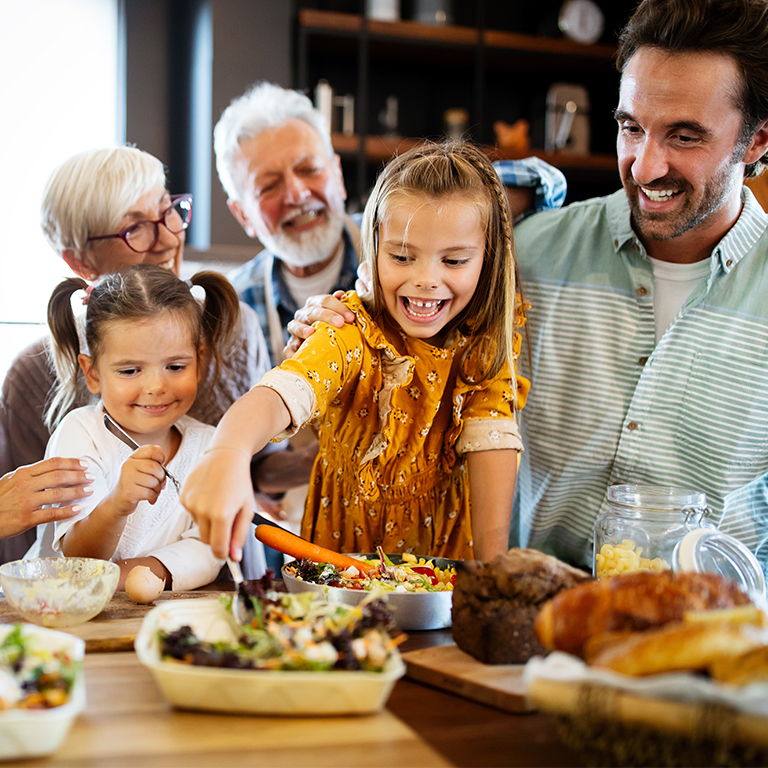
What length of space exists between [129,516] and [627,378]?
1126 millimetres

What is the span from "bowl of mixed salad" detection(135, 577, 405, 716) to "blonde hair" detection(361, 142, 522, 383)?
74cm

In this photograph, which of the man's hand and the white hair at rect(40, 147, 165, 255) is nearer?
the man's hand

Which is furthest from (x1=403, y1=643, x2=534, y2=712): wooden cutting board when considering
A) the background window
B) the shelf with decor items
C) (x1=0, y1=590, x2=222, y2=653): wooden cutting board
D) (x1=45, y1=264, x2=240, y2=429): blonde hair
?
the shelf with decor items

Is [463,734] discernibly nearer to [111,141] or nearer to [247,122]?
[247,122]

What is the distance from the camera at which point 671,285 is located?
73.7 inches

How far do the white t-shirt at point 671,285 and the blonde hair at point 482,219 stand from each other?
1.61 feet

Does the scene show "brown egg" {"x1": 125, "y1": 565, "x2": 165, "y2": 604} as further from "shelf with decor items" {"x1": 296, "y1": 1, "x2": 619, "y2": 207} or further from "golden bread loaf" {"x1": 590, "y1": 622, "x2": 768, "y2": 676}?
"shelf with decor items" {"x1": 296, "y1": 1, "x2": 619, "y2": 207}

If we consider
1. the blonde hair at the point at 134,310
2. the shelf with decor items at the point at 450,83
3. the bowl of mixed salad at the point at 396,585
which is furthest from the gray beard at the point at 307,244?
the bowl of mixed salad at the point at 396,585

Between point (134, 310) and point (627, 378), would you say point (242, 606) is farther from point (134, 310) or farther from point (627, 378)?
point (627, 378)

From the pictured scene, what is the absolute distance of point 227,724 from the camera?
787 millimetres

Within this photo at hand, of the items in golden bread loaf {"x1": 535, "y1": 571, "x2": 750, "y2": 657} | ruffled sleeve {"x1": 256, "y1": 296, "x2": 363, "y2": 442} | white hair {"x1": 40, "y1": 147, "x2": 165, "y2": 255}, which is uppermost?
white hair {"x1": 40, "y1": 147, "x2": 165, "y2": 255}

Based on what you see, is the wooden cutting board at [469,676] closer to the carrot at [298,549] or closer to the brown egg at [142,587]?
the carrot at [298,549]

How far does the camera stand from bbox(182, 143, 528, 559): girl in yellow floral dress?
4.60 ft

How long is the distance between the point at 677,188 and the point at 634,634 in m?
1.24
